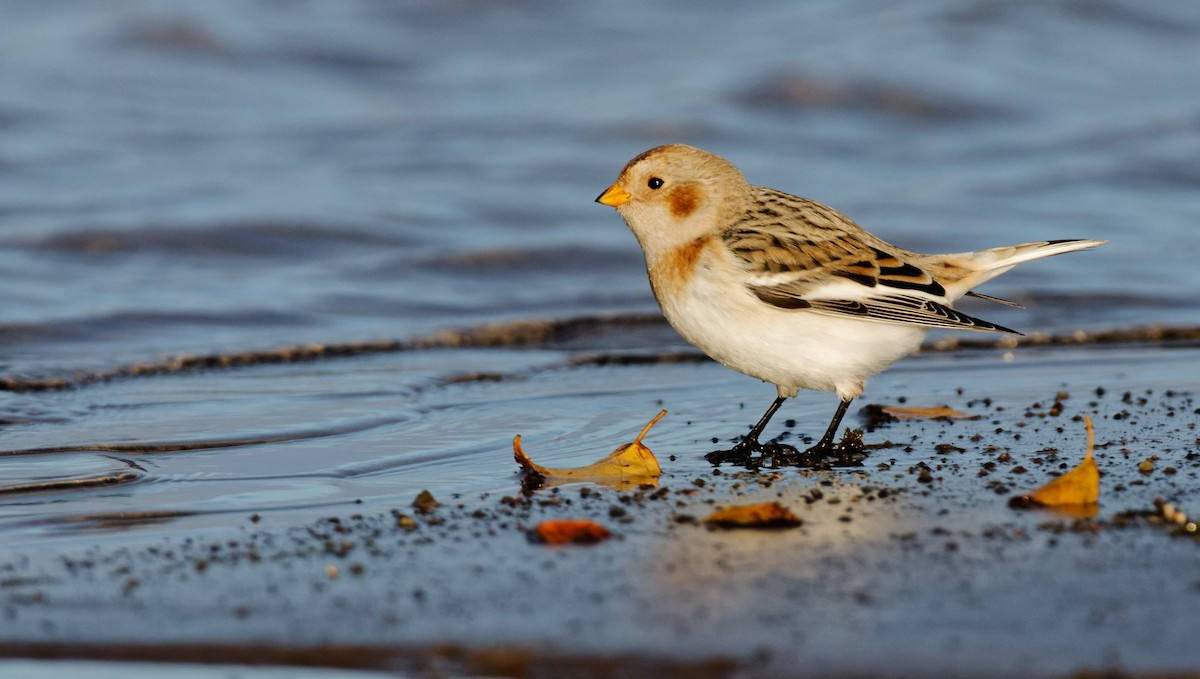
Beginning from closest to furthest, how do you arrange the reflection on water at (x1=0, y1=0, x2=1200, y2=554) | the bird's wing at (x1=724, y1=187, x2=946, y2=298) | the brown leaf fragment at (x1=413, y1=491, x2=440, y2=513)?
the brown leaf fragment at (x1=413, y1=491, x2=440, y2=513) → the bird's wing at (x1=724, y1=187, x2=946, y2=298) → the reflection on water at (x1=0, y1=0, x2=1200, y2=554)

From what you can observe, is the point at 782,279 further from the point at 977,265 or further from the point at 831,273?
the point at 977,265

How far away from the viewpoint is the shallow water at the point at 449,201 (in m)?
5.29

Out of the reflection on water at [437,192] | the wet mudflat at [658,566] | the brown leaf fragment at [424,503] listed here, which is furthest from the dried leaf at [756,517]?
the reflection on water at [437,192]

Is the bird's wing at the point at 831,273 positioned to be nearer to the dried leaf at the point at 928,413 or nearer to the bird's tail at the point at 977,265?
the bird's tail at the point at 977,265

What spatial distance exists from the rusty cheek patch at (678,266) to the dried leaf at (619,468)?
26.5 inches

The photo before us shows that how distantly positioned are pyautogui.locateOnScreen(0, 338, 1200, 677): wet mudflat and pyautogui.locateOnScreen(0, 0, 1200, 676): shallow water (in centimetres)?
11

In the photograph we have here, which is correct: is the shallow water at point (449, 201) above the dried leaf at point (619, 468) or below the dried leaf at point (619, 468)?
above

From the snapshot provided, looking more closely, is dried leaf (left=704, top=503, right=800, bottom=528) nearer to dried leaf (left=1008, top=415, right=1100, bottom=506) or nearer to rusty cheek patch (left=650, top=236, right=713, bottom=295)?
dried leaf (left=1008, top=415, right=1100, bottom=506)

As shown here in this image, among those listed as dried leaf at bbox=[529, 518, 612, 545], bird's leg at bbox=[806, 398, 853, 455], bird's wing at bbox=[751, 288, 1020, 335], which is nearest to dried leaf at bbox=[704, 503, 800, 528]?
dried leaf at bbox=[529, 518, 612, 545]

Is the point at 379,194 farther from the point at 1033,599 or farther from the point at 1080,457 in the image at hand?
the point at 1033,599

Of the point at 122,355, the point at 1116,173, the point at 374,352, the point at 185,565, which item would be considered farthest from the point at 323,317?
the point at 1116,173

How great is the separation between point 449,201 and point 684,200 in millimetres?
5216

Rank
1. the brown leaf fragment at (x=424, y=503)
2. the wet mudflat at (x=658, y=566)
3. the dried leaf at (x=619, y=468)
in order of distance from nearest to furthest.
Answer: the wet mudflat at (x=658, y=566) → the brown leaf fragment at (x=424, y=503) → the dried leaf at (x=619, y=468)

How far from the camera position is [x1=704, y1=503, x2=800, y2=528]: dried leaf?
3736 mm
